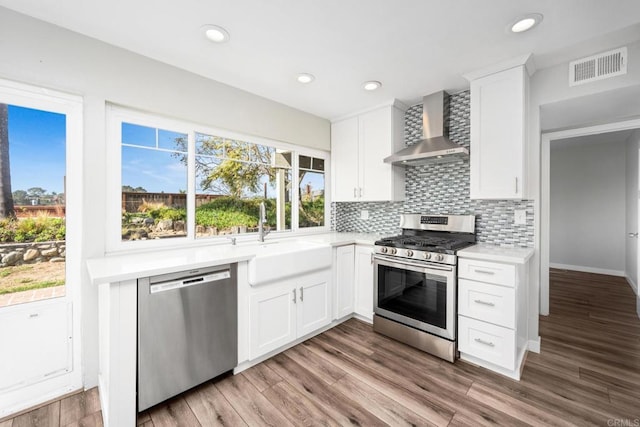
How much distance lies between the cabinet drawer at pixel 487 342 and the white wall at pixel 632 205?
3.37m

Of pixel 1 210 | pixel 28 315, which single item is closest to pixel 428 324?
pixel 28 315

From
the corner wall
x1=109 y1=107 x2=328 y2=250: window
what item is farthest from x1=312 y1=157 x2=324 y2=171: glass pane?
the corner wall

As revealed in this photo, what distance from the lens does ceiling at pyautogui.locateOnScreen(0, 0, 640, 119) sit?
1.61m

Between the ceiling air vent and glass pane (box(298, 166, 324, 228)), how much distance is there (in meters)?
2.67

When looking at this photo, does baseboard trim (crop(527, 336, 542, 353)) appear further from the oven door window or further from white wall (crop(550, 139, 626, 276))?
white wall (crop(550, 139, 626, 276))

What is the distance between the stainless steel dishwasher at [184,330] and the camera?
1.64 metres

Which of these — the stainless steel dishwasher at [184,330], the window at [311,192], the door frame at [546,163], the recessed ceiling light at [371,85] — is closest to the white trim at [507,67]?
the recessed ceiling light at [371,85]

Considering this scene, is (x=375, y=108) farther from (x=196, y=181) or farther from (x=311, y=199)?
(x=196, y=181)

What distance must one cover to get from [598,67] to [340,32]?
2.03 meters

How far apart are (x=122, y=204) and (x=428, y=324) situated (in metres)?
2.76

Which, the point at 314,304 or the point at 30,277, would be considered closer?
the point at 30,277

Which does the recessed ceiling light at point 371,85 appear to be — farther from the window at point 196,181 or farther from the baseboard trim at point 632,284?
the baseboard trim at point 632,284

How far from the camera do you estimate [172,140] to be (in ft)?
7.93

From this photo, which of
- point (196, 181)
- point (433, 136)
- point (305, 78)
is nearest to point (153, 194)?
point (196, 181)
